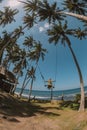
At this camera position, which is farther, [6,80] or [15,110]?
[6,80]

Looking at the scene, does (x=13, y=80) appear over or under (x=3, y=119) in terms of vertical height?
over

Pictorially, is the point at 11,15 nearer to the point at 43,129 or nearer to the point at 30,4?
the point at 30,4

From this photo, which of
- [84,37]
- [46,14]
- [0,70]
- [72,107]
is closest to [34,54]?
[0,70]

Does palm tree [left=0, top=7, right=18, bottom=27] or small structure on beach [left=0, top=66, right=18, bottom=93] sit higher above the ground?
palm tree [left=0, top=7, right=18, bottom=27]

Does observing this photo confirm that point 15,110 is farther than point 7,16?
No

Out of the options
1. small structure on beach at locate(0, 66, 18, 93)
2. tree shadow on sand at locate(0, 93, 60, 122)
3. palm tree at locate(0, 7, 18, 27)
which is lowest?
tree shadow on sand at locate(0, 93, 60, 122)

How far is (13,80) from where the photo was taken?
61688 mm

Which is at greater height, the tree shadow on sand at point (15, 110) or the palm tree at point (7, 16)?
the palm tree at point (7, 16)

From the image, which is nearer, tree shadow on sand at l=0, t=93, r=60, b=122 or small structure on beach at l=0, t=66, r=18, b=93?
tree shadow on sand at l=0, t=93, r=60, b=122

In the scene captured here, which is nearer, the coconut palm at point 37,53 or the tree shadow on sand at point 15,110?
the tree shadow on sand at point 15,110

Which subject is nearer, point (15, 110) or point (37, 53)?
point (15, 110)

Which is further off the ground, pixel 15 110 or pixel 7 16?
pixel 7 16

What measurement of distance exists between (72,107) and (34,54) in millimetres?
29995

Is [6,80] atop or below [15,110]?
atop
